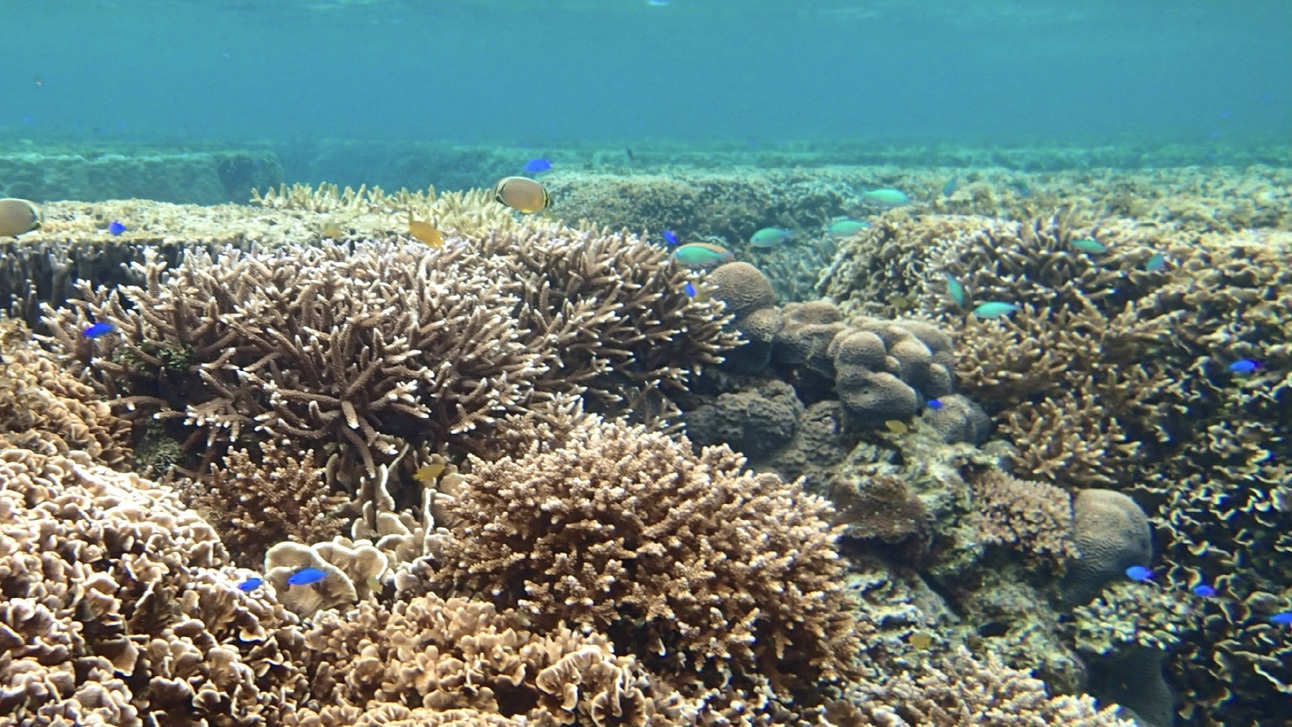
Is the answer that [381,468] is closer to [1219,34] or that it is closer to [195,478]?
[195,478]

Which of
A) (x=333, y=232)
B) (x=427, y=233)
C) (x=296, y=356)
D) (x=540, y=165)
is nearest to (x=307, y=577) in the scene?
(x=296, y=356)

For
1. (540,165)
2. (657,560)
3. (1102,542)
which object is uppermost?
(540,165)

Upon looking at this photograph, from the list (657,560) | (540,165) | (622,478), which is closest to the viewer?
(657,560)

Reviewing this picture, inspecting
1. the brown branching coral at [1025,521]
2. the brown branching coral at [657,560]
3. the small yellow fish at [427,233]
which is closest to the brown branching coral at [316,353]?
the small yellow fish at [427,233]

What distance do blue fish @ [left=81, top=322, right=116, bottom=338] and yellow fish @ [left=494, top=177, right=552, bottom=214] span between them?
323 cm

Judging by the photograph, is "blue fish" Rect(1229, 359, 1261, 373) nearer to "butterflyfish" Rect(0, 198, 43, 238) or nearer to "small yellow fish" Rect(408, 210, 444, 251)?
"small yellow fish" Rect(408, 210, 444, 251)

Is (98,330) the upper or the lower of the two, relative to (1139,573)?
upper

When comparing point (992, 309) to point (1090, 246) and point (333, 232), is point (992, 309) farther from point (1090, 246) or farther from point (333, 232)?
point (333, 232)

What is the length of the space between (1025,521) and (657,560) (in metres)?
3.71

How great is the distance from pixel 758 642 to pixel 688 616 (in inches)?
15.4

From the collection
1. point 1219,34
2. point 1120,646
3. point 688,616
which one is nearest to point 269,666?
point 688,616

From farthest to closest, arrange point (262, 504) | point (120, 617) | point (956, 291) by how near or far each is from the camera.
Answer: point (956, 291) < point (262, 504) < point (120, 617)

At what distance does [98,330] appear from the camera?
3934 mm

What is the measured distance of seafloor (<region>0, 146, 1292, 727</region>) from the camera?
2625 mm
